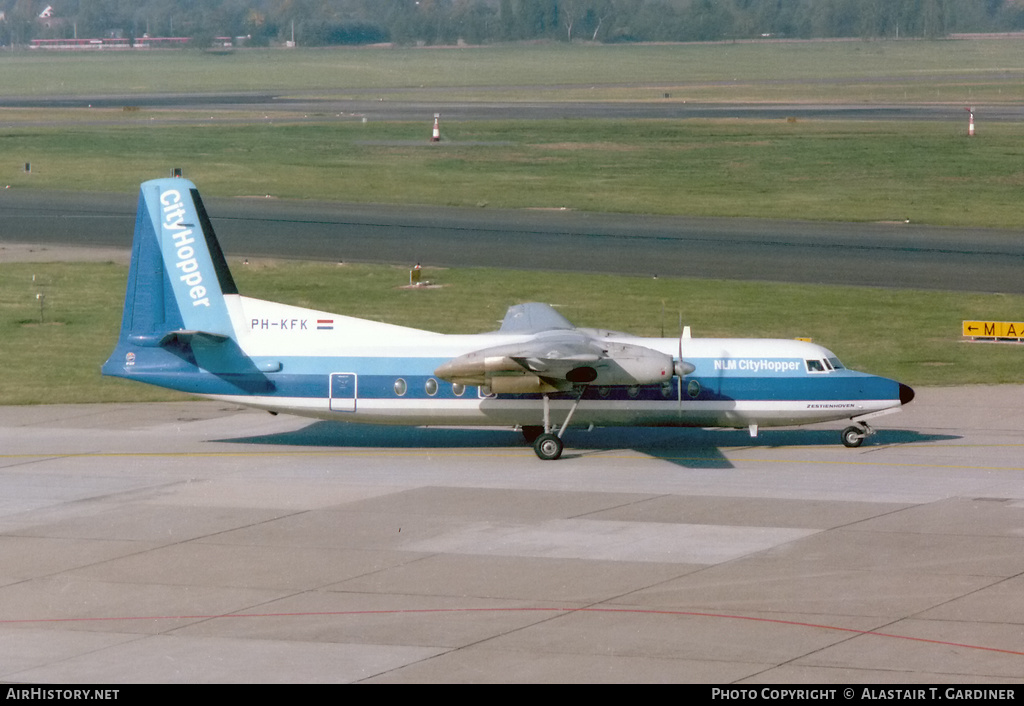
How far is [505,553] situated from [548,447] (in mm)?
7407

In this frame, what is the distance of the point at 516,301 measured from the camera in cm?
5012

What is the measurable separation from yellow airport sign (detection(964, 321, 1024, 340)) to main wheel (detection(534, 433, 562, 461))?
17.6 m

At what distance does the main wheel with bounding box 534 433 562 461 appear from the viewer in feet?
104

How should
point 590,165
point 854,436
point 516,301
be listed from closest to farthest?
point 854,436, point 516,301, point 590,165

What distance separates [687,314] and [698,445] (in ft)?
47.7

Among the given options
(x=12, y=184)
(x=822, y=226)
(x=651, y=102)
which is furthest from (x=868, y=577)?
(x=651, y=102)

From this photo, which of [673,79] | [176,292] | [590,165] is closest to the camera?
[176,292]

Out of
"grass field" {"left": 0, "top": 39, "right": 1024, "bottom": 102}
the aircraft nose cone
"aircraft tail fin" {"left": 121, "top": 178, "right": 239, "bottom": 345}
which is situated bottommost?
the aircraft nose cone

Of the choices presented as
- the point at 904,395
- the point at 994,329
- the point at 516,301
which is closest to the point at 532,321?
the point at 904,395

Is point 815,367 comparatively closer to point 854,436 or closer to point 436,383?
point 854,436

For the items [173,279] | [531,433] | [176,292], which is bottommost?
[531,433]

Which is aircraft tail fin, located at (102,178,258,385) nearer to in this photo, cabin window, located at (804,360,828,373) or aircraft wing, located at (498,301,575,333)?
aircraft wing, located at (498,301,575,333)

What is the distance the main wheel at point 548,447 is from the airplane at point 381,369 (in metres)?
0.03

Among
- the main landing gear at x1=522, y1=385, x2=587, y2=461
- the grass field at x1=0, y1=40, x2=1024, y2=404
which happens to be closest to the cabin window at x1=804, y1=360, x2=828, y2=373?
the main landing gear at x1=522, y1=385, x2=587, y2=461
